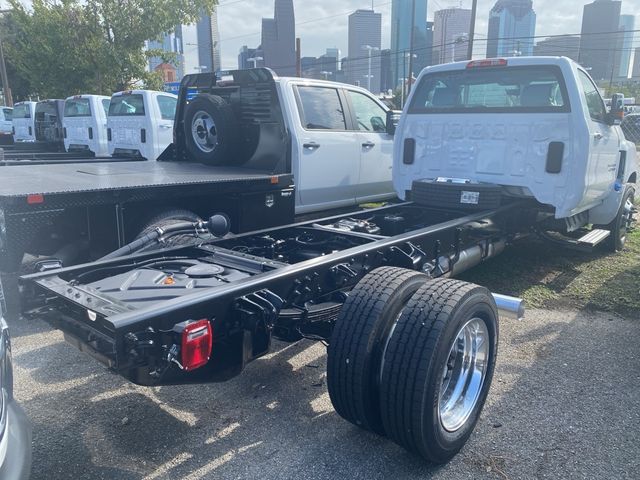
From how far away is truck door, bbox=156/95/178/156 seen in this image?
11.2 metres

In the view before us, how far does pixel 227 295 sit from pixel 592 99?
4903 millimetres

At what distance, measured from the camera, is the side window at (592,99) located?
18.7 feet

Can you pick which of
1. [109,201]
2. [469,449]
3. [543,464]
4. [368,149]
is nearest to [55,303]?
[109,201]

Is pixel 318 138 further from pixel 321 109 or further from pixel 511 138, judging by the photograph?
pixel 511 138

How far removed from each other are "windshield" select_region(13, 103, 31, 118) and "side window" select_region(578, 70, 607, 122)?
16.7 m

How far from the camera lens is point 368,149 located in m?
7.69

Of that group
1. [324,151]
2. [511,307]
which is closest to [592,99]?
[324,151]

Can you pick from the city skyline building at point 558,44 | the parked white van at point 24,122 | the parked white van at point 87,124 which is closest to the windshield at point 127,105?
the parked white van at point 87,124

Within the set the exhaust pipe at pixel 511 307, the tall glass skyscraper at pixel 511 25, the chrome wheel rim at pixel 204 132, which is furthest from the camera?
the tall glass skyscraper at pixel 511 25

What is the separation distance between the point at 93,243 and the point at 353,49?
188 feet

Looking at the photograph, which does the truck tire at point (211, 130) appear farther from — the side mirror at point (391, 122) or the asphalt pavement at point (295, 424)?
the asphalt pavement at point (295, 424)

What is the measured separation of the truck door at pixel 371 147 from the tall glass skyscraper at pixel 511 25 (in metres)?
30.1

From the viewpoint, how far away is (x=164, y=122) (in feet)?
37.0

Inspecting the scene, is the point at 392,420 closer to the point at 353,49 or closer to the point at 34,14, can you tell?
the point at 34,14
